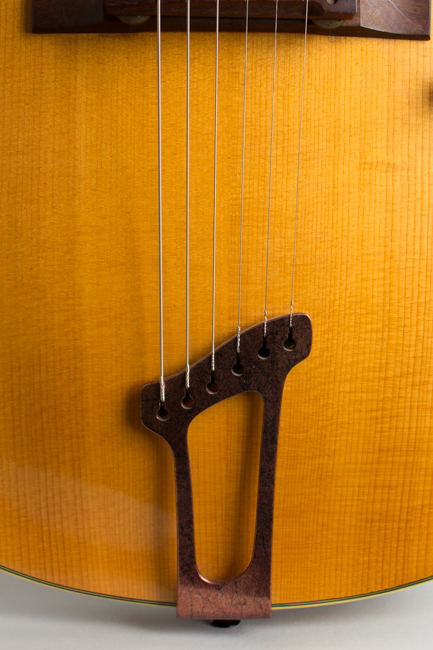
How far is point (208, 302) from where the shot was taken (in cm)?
59

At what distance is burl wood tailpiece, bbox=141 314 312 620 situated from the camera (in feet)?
1.89

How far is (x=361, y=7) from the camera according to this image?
0.55 m

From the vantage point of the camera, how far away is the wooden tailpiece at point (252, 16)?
53cm

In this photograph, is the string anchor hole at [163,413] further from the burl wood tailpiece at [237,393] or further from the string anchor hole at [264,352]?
the string anchor hole at [264,352]

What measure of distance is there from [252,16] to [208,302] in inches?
10.9

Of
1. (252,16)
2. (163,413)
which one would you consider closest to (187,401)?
(163,413)

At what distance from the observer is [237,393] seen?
580 millimetres

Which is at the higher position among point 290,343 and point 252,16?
point 252,16

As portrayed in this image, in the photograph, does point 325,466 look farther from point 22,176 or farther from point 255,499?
point 22,176

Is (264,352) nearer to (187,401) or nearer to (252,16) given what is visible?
(187,401)

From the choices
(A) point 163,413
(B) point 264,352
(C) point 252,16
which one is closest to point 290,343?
(B) point 264,352

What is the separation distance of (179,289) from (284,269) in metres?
0.11

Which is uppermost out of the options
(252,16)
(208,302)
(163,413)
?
(252,16)

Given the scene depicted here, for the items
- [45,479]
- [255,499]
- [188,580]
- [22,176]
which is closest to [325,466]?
[255,499]
